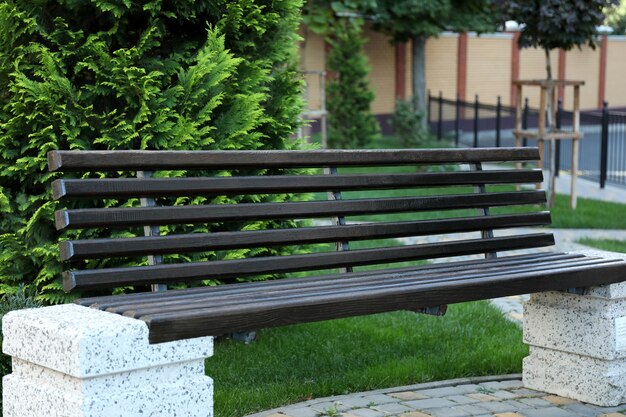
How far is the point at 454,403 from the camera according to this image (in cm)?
512

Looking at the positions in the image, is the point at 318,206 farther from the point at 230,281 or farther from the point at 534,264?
the point at 230,281

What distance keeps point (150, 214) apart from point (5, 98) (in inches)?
77.2

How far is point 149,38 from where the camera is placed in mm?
5645

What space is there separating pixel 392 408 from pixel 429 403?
0.74 ft

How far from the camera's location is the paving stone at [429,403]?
504 centimetres

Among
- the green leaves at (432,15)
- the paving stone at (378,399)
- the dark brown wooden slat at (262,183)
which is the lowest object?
the paving stone at (378,399)

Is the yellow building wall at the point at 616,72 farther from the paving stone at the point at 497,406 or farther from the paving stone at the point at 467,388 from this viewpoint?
the paving stone at the point at 497,406

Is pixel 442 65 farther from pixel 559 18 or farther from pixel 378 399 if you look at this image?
pixel 378 399

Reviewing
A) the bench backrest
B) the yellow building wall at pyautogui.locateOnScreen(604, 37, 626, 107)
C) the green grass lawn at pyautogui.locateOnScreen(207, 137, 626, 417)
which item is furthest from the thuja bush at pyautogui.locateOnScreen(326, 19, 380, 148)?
the yellow building wall at pyautogui.locateOnScreen(604, 37, 626, 107)

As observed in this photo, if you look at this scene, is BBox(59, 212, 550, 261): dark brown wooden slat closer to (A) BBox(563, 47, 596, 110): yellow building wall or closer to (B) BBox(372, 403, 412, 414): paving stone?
(B) BBox(372, 403, 412, 414): paving stone

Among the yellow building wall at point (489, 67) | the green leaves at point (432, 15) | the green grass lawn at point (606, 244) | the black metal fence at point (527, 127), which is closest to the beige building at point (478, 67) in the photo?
the yellow building wall at point (489, 67)

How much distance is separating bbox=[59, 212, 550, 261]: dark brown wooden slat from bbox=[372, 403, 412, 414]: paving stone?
82 cm

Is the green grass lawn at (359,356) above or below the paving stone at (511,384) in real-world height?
above

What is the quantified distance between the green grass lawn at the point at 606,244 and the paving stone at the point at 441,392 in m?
5.13
